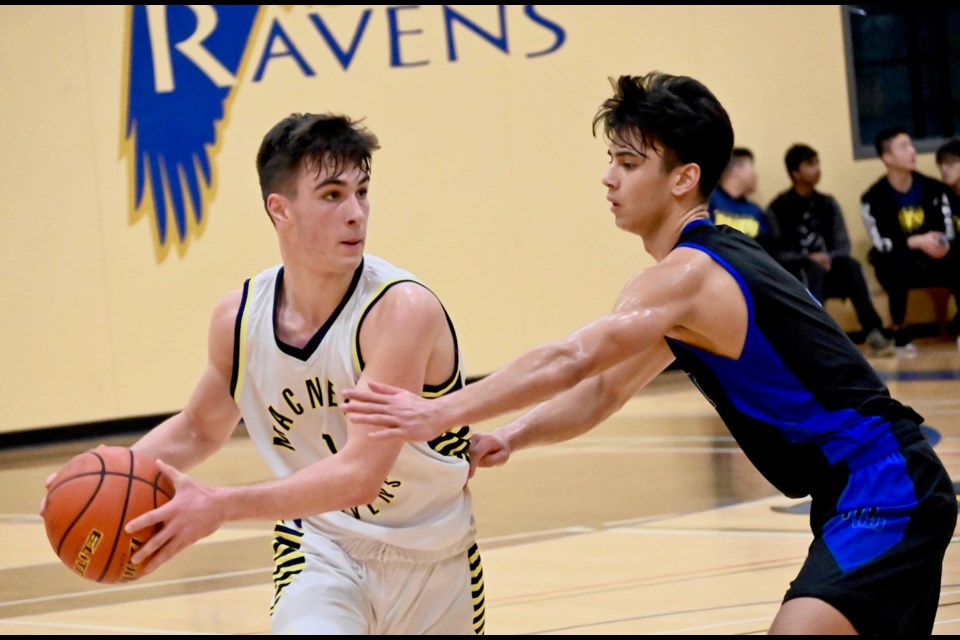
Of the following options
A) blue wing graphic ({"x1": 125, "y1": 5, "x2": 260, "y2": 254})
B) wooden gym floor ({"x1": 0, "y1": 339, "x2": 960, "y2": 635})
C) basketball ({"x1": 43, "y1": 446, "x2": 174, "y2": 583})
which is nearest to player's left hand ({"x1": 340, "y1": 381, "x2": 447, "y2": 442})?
basketball ({"x1": 43, "y1": 446, "x2": 174, "y2": 583})

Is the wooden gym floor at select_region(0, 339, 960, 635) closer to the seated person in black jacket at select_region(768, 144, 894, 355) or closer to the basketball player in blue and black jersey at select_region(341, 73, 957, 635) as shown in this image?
the basketball player in blue and black jersey at select_region(341, 73, 957, 635)

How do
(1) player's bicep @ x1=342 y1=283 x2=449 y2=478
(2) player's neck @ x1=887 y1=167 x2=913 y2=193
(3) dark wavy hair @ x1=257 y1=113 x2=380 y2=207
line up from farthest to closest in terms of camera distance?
1. (2) player's neck @ x1=887 y1=167 x2=913 y2=193
2. (3) dark wavy hair @ x1=257 y1=113 x2=380 y2=207
3. (1) player's bicep @ x1=342 y1=283 x2=449 y2=478

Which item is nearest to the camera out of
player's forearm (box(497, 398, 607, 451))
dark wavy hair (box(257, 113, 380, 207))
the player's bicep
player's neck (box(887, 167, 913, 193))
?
the player's bicep

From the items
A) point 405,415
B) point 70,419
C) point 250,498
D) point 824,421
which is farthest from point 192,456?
point 70,419

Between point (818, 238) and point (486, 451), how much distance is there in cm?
948

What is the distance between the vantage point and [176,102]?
11125 mm

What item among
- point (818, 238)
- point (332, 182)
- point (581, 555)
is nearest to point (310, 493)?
point (332, 182)

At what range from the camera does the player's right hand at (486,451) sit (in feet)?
12.7

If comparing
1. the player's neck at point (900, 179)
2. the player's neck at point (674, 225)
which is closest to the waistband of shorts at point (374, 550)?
the player's neck at point (674, 225)

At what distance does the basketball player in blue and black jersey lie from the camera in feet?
10.8

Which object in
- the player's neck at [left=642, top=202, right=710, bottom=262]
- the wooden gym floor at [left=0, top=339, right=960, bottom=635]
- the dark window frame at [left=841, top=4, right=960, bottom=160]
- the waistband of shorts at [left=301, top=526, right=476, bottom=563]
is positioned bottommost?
the wooden gym floor at [left=0, top=339, right=960, bottom=635]

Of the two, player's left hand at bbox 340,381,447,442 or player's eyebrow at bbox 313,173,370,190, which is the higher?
player's eyebrow at bbox 313,173,370,190

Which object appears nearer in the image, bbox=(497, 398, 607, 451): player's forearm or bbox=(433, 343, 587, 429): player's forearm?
bbox=(433, 343, 587, 429): player's forearm

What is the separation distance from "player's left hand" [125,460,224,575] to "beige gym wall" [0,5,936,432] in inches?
311
